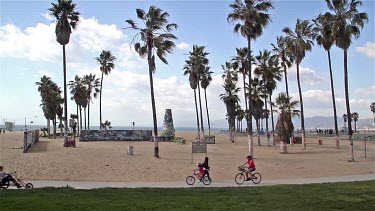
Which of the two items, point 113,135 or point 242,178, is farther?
point 113,135

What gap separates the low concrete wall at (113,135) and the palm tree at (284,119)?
23352mm

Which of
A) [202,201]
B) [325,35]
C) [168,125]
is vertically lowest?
[202,201]

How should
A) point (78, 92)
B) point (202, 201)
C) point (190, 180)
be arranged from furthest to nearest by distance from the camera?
point (78, 92), point (190, 180), point (202, 201)

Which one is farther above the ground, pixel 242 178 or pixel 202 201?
pixel 202 201

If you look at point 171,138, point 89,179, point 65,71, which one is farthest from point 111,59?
point 89,179

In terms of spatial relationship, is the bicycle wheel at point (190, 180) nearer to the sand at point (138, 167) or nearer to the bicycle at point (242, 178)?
the bicycle at point (242, 178)

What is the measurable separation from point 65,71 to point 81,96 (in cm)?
3379

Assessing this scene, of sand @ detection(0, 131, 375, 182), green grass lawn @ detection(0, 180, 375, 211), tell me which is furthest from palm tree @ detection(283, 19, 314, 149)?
green grass lawn @ detection(0, 180, 375, 211)

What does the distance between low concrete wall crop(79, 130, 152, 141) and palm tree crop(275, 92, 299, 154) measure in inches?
919

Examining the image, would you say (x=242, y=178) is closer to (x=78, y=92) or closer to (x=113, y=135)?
(x=113, y=135)

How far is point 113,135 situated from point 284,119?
27.2 meters

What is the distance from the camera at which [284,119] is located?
136 feet

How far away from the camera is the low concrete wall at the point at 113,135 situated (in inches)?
2234

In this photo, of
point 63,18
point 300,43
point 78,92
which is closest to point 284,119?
point 300,43
